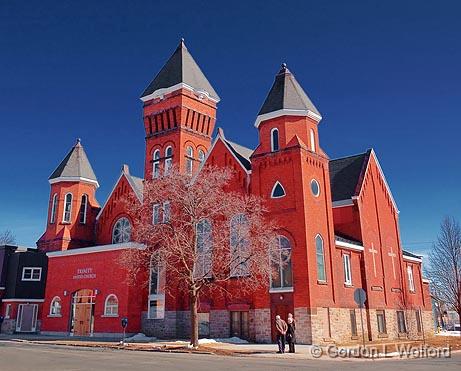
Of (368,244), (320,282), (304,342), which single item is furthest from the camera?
(368,244)

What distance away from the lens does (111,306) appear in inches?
1423

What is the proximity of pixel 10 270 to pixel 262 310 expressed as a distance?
1081 inches

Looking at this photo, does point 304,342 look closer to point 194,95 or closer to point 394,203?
point 394,203

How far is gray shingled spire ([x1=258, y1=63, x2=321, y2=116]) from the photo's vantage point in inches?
1278

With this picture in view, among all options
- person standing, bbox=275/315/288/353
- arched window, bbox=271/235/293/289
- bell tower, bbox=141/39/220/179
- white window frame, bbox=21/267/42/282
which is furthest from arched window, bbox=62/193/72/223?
person standing, bbox=275/315/288/353

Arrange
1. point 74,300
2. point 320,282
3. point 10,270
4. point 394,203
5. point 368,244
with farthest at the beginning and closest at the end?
point 10,270 → point 394,203 → point 74,300 → point 368,244 → point 320,282

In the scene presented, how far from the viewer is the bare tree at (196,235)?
2608 cm

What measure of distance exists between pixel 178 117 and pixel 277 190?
543 inches

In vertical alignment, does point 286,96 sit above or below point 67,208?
above

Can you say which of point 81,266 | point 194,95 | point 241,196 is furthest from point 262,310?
point 194,95

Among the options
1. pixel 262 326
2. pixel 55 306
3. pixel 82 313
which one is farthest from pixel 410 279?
pixel 55 306

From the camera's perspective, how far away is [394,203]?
42.1 m

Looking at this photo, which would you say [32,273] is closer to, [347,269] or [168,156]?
[168,156]

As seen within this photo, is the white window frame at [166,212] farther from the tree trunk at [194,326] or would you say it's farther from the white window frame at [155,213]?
the tree trunk at [194,326]
